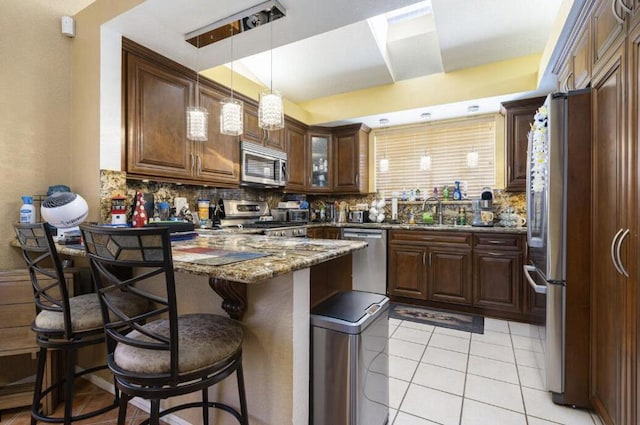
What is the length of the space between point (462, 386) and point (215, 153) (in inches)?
110

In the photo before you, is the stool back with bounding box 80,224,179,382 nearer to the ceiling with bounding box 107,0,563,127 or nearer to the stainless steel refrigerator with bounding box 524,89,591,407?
the ceiling with bounding box 107,0,563,127

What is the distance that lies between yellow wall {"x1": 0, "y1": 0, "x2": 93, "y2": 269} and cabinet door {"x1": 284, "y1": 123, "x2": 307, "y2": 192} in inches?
87.9

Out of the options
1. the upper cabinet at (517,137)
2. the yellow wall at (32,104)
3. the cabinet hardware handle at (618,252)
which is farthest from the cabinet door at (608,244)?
the yellow wall at (32,104)

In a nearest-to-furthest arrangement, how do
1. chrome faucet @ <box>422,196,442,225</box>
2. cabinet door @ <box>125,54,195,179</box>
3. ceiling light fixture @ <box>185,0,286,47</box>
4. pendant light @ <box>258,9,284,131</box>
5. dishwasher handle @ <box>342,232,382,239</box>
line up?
ceiling light fixture @ <box>185,0,286,47</box>
pendant light @ <box>258,9,284,131</box>
cabinet door @ <box>125,54,195,179</box>
dishwasher handle @ <box>342,232,382,239</box>
chrome faucet @ <box>422,196,442,225</box>

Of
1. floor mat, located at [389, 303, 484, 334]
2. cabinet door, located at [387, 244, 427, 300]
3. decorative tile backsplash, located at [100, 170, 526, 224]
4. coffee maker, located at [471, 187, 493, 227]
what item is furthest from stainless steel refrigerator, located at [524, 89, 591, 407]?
decorative tile backsplash, located at [100, 170, 526, 224]

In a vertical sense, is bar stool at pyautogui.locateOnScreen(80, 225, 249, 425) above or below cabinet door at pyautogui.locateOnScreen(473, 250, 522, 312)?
above

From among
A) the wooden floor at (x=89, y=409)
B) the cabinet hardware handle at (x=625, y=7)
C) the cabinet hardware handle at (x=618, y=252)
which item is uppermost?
the cabinet hardware handle at (x=625, y=7)

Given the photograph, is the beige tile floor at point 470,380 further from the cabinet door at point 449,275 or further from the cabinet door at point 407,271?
the cabinet door at point 407,271

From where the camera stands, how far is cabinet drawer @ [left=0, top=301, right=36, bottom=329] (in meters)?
1.57

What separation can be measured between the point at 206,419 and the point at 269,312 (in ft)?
1.89

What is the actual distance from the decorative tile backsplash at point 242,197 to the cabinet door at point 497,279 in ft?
2.61

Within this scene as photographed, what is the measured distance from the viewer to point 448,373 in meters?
2.01

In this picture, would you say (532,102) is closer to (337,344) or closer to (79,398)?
(337,344)

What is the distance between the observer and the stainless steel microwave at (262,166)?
10.5ft
